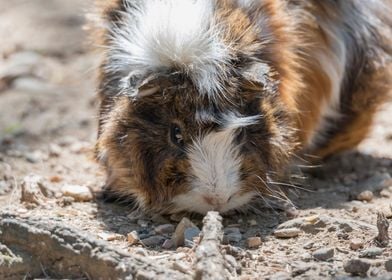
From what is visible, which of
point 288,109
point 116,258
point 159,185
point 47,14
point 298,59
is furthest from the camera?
point 47,14

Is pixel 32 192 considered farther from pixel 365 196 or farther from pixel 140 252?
pixel 365 196

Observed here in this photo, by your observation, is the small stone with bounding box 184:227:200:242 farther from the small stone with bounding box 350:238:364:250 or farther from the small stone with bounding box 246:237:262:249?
the small stone with bounding box 350:238:364:250

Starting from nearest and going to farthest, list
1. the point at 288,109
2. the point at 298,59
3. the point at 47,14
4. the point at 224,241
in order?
1. the point at 224,241
2. the point at 288,109
3. the point at 298,59
4. the point at 47,14

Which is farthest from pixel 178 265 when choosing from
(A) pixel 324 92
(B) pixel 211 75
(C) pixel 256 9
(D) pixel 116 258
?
(A) pixel 324 92

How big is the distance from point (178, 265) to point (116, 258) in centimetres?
20

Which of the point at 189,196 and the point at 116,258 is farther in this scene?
the point at 189,196

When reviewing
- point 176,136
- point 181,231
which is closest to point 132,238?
point 181,231

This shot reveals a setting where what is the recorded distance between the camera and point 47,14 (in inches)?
229

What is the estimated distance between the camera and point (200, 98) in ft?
9.90

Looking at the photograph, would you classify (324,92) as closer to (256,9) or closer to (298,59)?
(298,59)

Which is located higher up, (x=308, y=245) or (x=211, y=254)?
(x=211, y=254)

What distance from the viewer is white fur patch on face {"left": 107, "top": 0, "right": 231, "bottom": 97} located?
303 centimetres

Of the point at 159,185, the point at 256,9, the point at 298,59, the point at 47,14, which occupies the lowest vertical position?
the point at 47,14

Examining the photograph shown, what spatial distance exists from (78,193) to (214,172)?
810 millimetres
